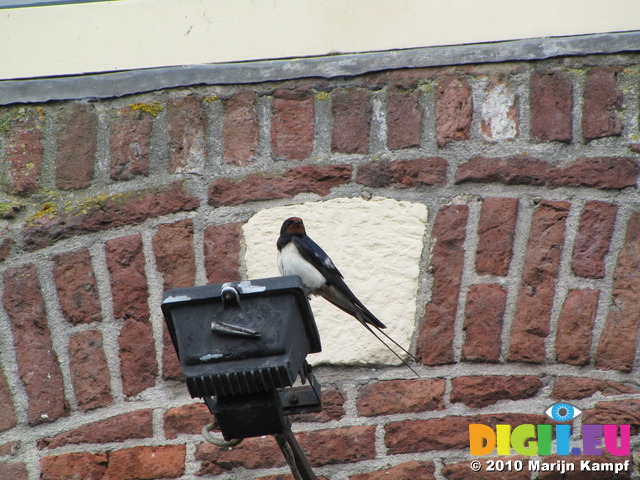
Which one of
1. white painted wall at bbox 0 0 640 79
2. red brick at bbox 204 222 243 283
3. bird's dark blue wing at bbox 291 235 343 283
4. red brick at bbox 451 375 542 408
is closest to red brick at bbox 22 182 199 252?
red brick at bbox 204 222 243 283

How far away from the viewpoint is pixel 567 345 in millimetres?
2715

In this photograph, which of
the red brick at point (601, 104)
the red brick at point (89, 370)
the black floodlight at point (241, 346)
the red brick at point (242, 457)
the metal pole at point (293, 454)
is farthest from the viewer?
the red brick at point (601, 104)

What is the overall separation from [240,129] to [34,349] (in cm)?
87

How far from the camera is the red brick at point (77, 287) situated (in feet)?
9.37

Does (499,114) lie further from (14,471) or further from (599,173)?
(14,471)

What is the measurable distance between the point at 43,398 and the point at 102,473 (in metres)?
0.27

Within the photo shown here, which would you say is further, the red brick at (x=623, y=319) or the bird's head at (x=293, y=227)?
the bird's head at (x=293, y=227)

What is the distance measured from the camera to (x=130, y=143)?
304 cm

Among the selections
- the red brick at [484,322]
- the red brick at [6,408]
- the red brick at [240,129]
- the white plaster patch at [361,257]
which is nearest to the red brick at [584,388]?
the red brick at [484,322]

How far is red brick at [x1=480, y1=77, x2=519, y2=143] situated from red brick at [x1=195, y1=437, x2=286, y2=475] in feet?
3.52

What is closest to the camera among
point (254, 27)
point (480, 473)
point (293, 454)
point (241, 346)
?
point (241, 346)

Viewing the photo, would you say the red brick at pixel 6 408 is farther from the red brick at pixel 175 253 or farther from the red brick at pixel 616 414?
the red brick at pixel 616 414

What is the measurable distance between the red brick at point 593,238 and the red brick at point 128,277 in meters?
1.20

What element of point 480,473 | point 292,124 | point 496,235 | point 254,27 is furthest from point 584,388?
point 254,27
